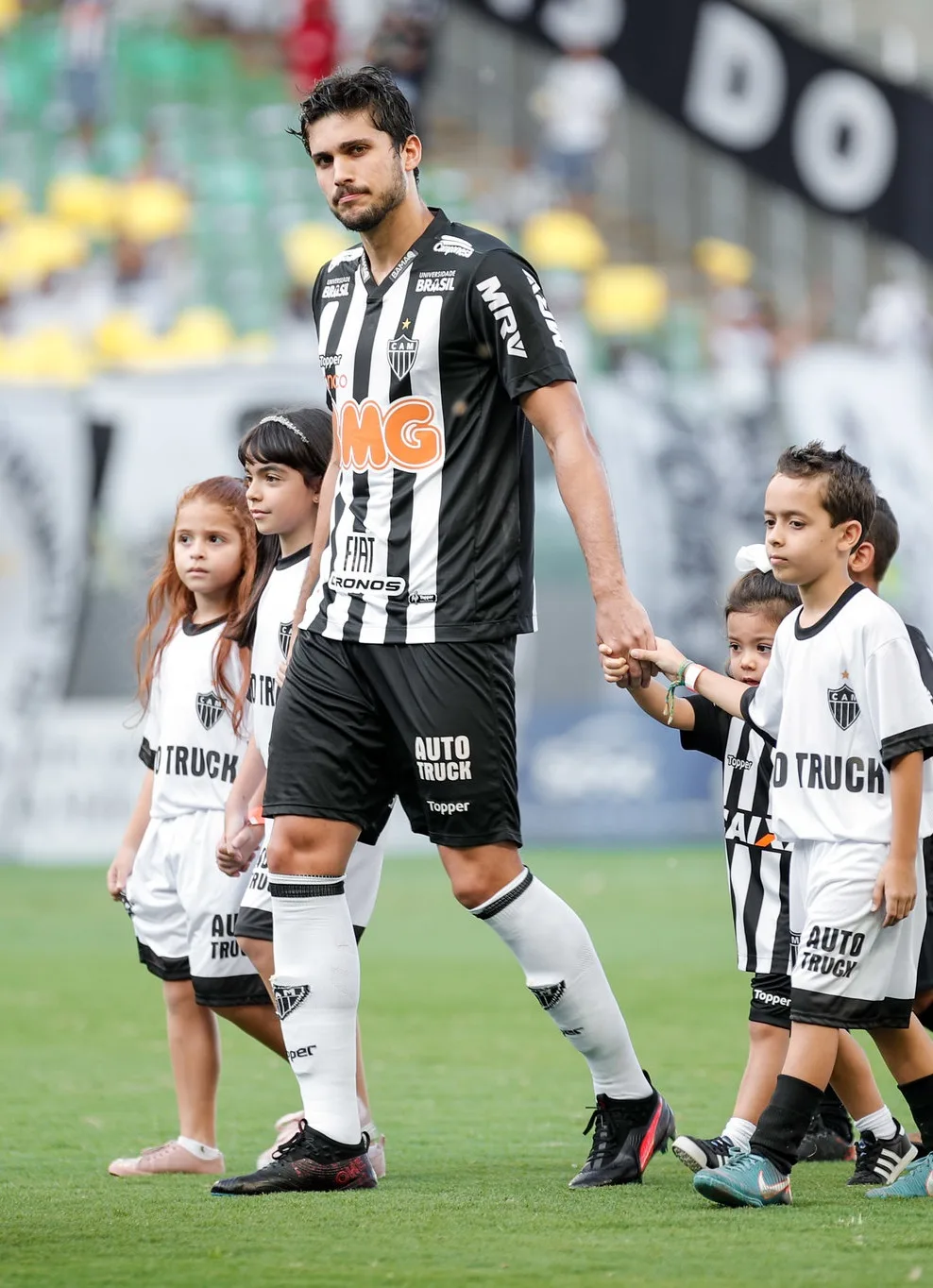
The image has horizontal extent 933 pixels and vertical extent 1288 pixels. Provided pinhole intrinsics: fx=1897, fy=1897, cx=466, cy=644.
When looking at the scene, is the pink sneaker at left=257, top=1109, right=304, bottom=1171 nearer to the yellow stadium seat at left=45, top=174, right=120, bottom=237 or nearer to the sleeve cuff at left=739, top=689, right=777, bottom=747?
the sleeve cuff at left=739, top=689, right=777, bottom=747

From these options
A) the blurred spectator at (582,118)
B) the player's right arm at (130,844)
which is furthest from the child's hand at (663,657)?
the blurred spectator at (582,118)

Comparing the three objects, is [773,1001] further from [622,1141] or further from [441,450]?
[441,450]

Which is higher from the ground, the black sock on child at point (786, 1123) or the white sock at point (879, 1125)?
the black sock on child at point (786, 1123)

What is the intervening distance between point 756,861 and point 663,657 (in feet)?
2.08

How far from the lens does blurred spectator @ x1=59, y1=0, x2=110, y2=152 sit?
57.4 feet

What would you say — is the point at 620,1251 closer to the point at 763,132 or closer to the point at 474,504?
the point at 474,504

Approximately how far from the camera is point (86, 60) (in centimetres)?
1755

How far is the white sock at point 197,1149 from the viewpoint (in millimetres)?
4145

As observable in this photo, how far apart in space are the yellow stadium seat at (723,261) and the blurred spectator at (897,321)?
116 centimetres

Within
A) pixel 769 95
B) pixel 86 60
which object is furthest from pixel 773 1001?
pixel 86 60

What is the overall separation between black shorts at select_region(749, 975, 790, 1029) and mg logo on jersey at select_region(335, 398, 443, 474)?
1.28 metres

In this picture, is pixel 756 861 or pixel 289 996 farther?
pixel 756 861

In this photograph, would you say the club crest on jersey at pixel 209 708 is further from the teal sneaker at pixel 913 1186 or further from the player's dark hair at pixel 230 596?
the teal sneaker at pixel 913 1186

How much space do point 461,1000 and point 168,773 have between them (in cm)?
302
